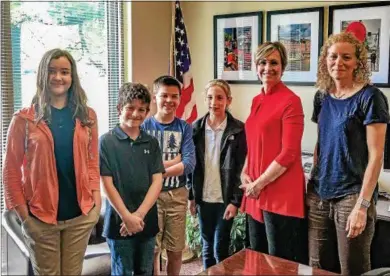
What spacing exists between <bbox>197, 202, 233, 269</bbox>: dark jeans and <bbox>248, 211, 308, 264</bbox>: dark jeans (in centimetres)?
26

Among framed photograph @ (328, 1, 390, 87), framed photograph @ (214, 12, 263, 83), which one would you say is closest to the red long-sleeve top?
framed photograph @ (328, 1, 390, 87)

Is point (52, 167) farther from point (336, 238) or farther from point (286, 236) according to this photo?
point (336, 238)

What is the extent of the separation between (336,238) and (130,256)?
35.2 inches

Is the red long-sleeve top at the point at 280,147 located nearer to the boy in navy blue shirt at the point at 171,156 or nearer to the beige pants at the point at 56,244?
the boy in navy blue shirt at the point at 171,156

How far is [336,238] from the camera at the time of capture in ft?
6.82

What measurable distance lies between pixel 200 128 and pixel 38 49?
4.40 ft

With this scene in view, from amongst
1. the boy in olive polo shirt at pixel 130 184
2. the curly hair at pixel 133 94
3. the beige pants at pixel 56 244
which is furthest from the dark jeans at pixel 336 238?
the beige pants at pixel 56 244

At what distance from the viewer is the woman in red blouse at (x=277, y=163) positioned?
2145 millimetres

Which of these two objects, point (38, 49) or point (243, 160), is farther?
point (38, 49)

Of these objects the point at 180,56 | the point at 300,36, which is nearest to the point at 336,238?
the point at 300,36

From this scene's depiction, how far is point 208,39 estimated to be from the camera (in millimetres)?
3777

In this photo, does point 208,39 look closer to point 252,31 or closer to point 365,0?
Answer: point 252,31

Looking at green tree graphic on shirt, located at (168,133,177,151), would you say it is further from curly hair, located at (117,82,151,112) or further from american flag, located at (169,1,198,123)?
american flag, located at (169,1,198,123)

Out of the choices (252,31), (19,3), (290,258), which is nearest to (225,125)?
(290,258)
